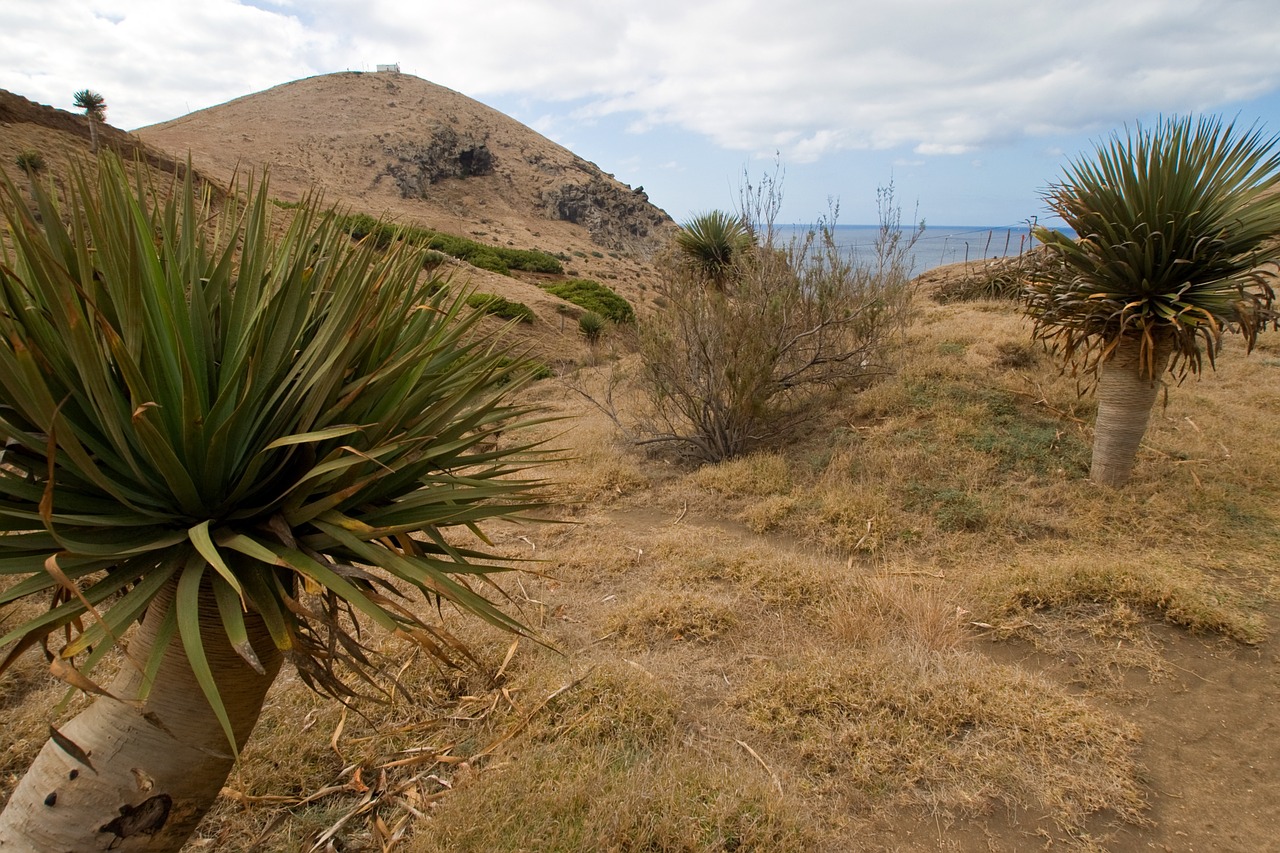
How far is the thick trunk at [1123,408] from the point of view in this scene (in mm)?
6059

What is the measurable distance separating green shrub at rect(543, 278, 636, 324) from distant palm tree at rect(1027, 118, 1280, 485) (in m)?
17.3

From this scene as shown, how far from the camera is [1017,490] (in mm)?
6617

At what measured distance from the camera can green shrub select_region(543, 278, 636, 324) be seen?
23703 mm

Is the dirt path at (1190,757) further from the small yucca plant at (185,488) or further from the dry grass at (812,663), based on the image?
the small yucca plant at (185,488)

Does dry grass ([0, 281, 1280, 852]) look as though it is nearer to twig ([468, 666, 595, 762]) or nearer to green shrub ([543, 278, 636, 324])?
twig ([468, 666, 595, 762])

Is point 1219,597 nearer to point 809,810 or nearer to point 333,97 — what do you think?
point 809,810

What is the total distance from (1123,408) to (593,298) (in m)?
19.9

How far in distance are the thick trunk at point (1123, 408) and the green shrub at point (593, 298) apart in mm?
17326

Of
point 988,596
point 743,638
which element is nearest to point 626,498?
point 743,638

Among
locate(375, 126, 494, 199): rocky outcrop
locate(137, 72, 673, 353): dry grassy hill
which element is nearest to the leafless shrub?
locate(137, 72, 673, 353): dry grassy hill

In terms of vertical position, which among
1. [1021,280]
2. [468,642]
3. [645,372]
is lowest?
[468,642]

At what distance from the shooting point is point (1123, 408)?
6203 mm

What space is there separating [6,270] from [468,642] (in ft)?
10.8

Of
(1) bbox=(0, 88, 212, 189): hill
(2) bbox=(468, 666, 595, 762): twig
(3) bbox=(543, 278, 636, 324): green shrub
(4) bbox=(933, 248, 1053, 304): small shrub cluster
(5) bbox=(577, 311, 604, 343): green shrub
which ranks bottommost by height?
(2) bbox=(468, 666, 595, 762): twig
